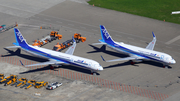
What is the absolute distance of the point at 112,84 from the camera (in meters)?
111

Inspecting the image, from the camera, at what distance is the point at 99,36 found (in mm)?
149375

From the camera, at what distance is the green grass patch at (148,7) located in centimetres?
17062

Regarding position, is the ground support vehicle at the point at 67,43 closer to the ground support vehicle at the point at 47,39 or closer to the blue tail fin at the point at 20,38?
the ground support vehicle at the point at 47,39

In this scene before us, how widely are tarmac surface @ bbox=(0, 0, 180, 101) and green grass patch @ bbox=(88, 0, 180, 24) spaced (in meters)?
5.50

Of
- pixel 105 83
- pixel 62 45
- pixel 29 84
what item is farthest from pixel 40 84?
pixel 62 45

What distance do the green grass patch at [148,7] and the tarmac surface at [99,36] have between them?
18.1 feet

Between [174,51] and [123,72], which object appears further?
[174,51]

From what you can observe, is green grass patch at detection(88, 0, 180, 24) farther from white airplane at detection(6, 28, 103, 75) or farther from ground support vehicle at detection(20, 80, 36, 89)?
ground support vehicle at detection(20, 80, 36, 89)

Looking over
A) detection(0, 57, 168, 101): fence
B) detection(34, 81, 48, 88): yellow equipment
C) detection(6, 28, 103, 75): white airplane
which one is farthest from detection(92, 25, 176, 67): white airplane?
detection(34, 81, 48, 88): yellow equipment

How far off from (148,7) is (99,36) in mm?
46245

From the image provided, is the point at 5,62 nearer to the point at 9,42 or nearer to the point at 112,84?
the point at 9,42

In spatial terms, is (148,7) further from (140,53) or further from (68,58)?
(68,58)

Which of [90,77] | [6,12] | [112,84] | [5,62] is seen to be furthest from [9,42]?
[112,84]

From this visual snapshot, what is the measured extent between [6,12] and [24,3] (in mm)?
14191
